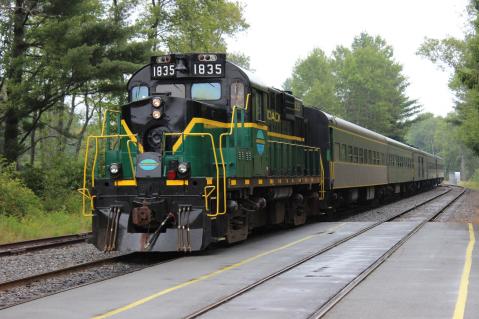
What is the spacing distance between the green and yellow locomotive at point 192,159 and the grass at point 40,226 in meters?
3.82

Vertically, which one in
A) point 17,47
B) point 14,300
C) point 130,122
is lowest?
point 14,300

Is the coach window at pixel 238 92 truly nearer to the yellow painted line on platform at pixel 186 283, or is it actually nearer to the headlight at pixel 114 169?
the headlight at pixel 114 169

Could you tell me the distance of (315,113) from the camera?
759 inches

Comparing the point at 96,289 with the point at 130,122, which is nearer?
the point at 96,289

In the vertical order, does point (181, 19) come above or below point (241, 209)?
above

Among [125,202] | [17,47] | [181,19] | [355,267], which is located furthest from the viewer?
[181,19]

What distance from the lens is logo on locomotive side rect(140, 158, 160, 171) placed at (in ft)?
37.1

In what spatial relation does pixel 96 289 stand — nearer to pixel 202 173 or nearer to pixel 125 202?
pixel 125 202

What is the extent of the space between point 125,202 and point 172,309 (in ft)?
15.5

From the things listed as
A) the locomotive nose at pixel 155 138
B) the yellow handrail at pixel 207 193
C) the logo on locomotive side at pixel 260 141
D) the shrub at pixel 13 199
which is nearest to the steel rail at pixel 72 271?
the yellow handrail at pixel 207 193

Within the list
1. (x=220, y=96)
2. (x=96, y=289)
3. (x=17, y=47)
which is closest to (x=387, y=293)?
(x=96, y=289)

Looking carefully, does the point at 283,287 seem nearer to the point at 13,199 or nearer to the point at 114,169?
the point at 114,169

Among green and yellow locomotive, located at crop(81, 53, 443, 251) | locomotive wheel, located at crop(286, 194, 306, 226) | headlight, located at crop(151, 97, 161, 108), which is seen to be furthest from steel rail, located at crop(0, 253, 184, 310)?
locomotive wheel, located at crop(286, 194, 306, 226)

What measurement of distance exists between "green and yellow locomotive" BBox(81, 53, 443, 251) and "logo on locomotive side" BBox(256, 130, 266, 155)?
2 centimetres
